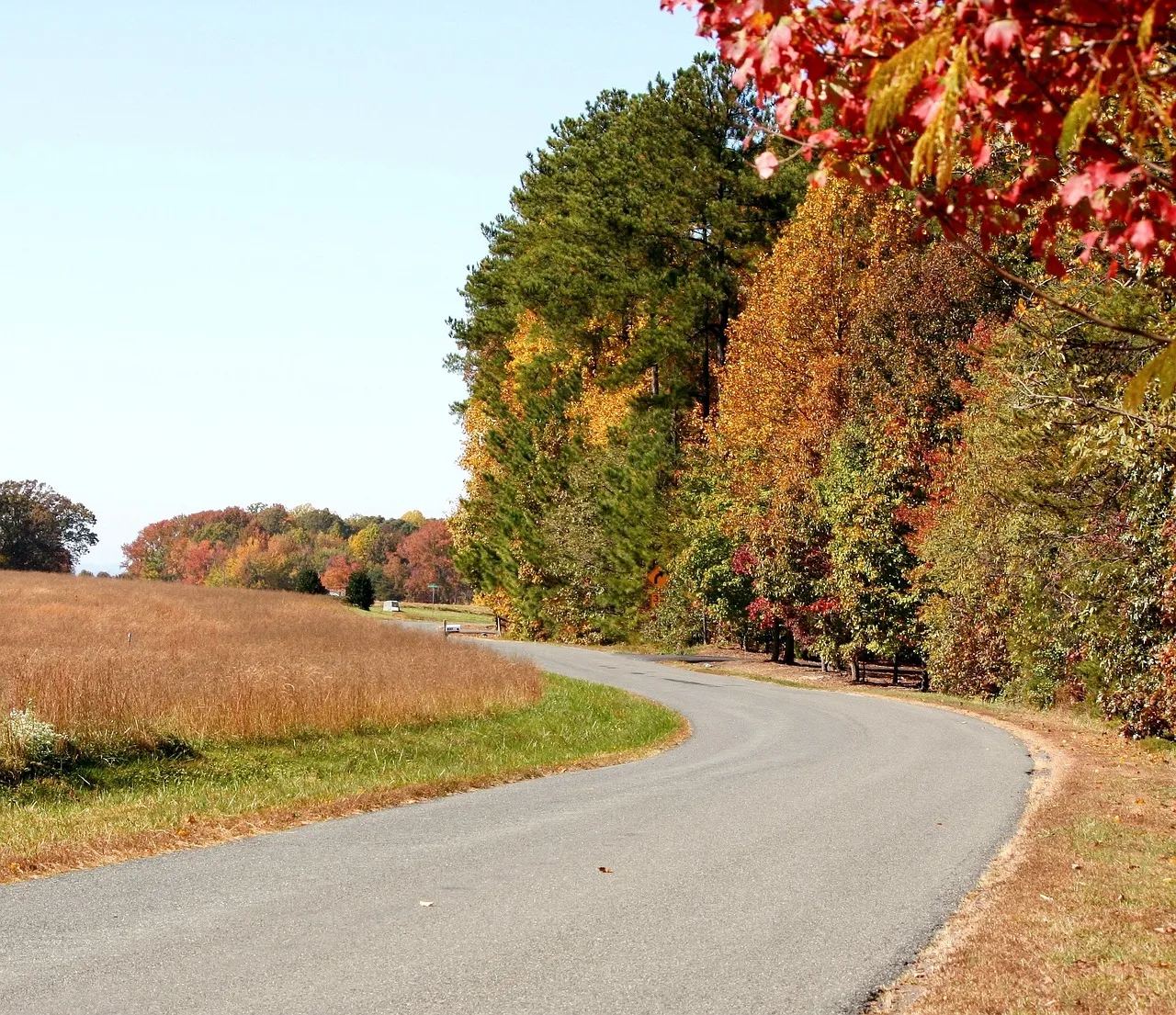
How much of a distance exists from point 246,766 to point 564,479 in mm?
36269

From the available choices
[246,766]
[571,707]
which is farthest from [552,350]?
[246,766]

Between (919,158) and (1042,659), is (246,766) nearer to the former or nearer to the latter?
(919,158)

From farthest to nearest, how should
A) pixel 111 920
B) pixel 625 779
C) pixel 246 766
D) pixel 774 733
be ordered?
pixel 774 733 < pixel 246 766 < pixel 625 779 < pixel 111 920

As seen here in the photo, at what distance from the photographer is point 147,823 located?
36.4 ft

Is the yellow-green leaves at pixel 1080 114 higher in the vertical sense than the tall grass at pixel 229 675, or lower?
higher

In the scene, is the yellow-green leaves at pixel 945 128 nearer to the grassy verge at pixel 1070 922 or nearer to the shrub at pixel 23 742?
the grassy verge at pixel 1070 922

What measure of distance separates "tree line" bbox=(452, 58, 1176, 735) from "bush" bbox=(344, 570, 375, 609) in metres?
21.2

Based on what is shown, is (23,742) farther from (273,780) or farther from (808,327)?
(808,327)

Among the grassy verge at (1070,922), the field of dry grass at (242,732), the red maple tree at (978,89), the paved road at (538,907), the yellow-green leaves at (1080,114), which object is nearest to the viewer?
the yellow-green leaves at (1080,114)

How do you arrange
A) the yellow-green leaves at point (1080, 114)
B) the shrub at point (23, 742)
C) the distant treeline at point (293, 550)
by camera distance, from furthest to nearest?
the distant treeline at point (293, 550) < the shrub at point (23, 742) < the yellow-green leaves at point (1080, 114)

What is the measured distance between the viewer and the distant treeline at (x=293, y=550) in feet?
427

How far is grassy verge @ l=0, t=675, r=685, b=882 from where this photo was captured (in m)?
10.4

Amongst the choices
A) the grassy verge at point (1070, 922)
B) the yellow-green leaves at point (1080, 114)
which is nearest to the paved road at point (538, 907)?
the grassy verge at point (1070, 922)

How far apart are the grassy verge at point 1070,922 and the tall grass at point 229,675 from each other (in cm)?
1044
